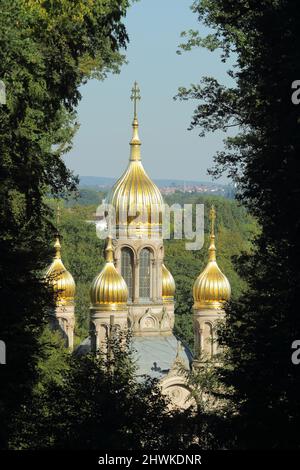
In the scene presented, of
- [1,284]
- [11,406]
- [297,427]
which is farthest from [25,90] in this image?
[297,427]

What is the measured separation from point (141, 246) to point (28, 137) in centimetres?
3448

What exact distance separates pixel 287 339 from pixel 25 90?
16.9 ft

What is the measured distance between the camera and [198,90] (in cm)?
3025

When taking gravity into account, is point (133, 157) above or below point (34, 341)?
above

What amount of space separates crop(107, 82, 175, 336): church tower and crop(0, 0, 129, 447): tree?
104 feet

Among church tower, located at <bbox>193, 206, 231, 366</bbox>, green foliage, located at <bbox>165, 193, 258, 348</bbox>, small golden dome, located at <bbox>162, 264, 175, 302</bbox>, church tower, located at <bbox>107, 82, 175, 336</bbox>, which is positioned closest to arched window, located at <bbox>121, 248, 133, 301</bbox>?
church tower, located at <bbox>107, 82, 175, 336</bbox>

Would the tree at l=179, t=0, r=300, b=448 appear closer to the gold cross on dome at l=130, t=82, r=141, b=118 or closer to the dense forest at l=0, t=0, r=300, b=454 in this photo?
the dense forest at l=0, t=0, r=300, b=454

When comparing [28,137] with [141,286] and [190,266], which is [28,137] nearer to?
[141,286]

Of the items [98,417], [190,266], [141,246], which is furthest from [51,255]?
[190,266]

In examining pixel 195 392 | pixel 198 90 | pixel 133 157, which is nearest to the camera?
pixel 198 90

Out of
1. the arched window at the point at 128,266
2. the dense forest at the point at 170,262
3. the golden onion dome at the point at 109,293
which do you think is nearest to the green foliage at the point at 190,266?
the dense forest at the point at 170,262

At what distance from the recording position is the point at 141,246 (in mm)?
57938

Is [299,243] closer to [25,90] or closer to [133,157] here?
[25,90]
